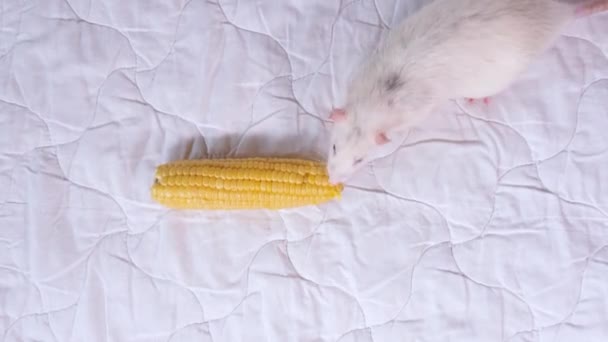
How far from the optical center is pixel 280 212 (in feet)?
3.44

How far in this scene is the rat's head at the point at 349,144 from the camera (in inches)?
38.5

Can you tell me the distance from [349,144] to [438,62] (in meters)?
0.19

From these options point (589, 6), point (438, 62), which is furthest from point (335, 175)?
point (589, 6)

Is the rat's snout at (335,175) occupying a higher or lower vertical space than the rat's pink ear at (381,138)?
lower

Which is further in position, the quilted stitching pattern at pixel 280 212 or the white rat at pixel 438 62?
the quilted stitching pattern at pixel 280 212

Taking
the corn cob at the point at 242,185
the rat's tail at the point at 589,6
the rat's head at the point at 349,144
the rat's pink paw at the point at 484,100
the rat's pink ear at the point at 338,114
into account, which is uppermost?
the rat's tail at the point at 589,6

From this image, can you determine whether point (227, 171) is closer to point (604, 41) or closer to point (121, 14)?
point (121, 14)

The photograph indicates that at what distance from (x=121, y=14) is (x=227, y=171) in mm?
370

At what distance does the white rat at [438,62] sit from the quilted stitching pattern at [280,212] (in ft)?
0.26

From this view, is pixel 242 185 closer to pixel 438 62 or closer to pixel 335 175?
pixel 335 175

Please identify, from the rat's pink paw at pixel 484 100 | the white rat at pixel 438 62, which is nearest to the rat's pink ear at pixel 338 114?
the white rat at pixel 438 62

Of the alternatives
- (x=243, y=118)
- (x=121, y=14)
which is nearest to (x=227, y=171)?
(x=243, y=118)

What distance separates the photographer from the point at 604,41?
3.44 ft

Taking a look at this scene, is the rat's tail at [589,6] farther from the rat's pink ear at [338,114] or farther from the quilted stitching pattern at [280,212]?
the rat's pink ear at [338,114]
